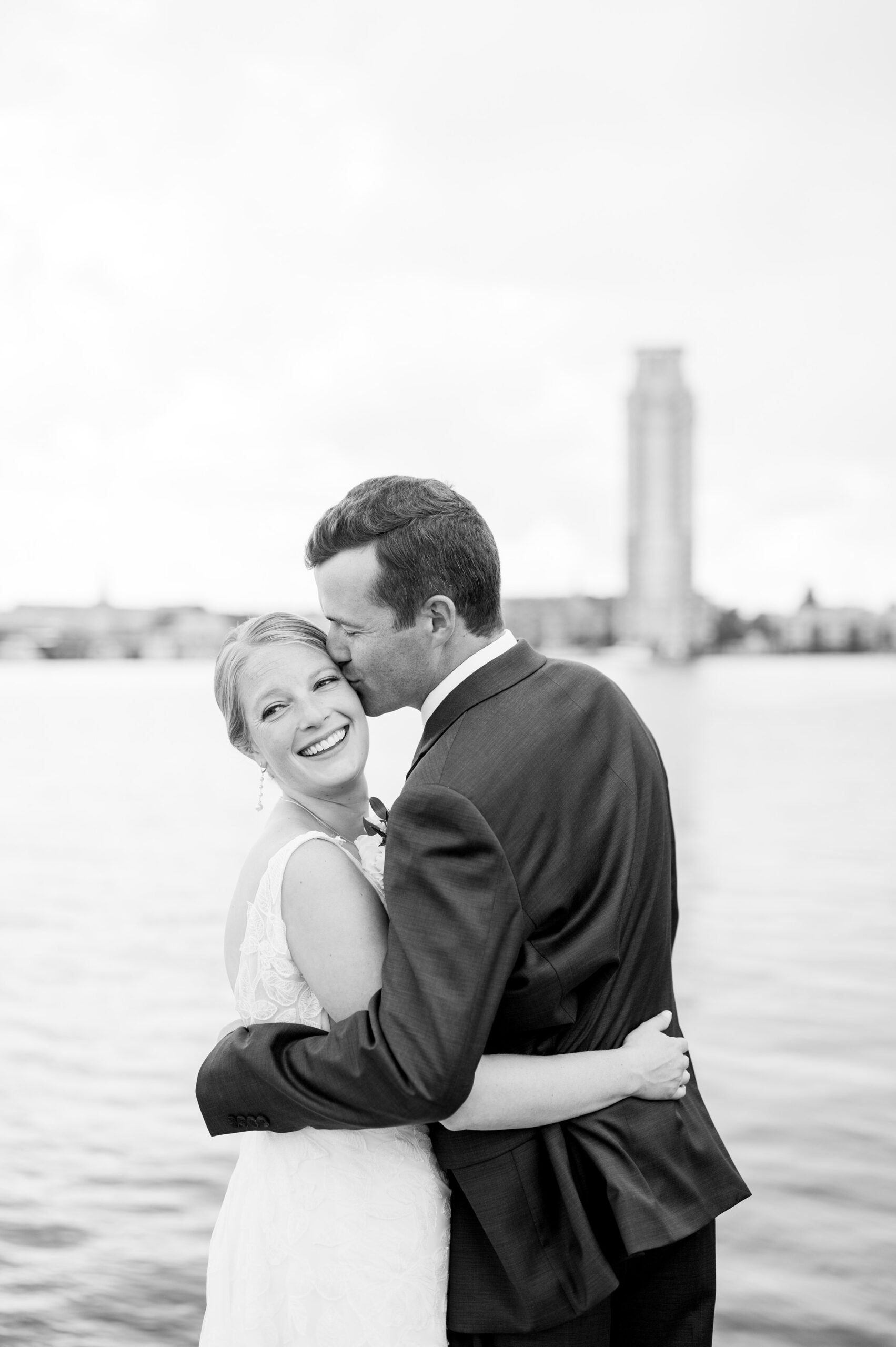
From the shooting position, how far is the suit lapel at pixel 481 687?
244cm

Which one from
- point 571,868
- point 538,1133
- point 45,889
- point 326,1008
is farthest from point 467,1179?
point 45,889

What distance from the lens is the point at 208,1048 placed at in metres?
8.55

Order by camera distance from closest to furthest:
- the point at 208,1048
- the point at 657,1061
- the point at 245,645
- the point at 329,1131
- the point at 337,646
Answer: the point at 657,1061
the point at 329,1131
the point at 337,646
the point at 245,645
the point at 208,1048

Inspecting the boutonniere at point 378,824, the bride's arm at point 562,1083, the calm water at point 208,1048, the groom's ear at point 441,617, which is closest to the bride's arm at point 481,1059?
the bride's arm at point 562,1083

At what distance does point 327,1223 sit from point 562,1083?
21.4 inches

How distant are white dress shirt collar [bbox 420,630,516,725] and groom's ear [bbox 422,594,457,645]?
0.19 feet

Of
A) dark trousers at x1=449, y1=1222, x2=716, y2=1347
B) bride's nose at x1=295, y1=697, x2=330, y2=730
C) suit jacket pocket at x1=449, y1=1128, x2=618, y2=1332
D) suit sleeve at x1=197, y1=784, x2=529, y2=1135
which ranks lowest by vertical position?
dark trousers at x1=449, y1=1222, x2=716, y2=1347

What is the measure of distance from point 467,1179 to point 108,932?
1093 centimetres

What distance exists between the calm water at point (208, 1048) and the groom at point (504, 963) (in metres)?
3.15

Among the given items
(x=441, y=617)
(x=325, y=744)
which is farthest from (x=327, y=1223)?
(x=441, y=617)

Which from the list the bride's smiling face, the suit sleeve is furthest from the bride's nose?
the suit sleeve

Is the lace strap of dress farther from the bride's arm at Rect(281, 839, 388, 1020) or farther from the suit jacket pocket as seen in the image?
the suit jacket pocket

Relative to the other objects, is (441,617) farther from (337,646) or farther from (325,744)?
(325,744)

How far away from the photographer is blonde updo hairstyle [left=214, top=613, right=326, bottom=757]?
2727 mm
